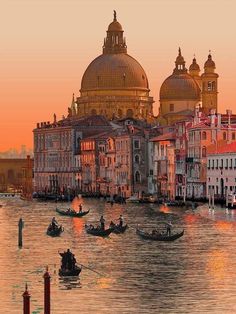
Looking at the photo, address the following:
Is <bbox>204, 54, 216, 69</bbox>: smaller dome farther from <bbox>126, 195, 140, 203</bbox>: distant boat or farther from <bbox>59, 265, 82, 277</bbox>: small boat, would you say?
<bbox>59, 265, 82, 277</bbox>: small boat

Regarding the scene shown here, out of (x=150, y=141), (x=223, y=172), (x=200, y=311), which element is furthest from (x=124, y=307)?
(x=150, y=141)

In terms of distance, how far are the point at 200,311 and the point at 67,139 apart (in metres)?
149

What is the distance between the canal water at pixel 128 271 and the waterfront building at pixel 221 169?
34.9 m

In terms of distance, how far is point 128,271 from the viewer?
56.7 m

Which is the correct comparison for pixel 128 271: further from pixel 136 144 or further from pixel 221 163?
pixel 136 144

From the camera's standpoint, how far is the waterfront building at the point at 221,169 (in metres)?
124

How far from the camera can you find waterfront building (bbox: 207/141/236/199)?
124 m

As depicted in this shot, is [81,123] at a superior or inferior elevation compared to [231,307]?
superior

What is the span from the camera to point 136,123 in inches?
7151

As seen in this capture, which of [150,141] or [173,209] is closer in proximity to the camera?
[173,209]

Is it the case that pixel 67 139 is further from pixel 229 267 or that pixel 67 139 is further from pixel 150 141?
pixel 229 267

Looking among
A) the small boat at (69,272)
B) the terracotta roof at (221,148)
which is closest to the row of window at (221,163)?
the terracotta roof at (221,148)

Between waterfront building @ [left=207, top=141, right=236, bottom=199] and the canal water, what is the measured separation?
114ft

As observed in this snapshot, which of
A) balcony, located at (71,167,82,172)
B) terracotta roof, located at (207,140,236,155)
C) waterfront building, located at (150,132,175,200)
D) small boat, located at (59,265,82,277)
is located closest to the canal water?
small boat, located at (59,265,82,277)
